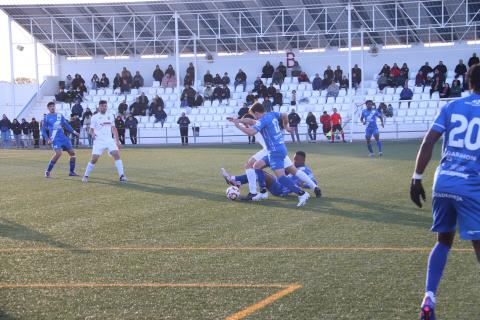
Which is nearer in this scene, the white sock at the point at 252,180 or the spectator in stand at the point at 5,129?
the white sock at the point at 252,180

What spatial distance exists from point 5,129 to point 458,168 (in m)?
36.7

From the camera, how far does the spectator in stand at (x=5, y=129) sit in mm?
38688

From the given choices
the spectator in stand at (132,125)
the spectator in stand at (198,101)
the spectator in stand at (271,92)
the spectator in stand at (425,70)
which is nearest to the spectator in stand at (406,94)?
the spectator in stand at (425,70)

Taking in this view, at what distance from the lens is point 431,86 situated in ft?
116

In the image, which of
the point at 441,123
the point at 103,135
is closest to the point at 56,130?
the point at 103,135

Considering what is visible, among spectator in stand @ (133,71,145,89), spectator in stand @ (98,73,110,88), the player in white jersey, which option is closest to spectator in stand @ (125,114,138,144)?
spectator in stand @ (133,71,145,89)

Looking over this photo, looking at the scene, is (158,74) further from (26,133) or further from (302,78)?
(302,78)

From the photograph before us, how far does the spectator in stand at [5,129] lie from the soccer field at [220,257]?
1017 inches

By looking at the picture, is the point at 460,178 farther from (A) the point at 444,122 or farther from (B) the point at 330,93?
(B) the point at 330,93

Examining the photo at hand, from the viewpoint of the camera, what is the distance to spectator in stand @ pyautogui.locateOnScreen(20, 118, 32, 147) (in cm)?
3831

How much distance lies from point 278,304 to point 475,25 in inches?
1379

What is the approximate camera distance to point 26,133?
3869cm

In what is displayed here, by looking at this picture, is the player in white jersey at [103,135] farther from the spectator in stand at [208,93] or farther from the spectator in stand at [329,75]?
the spectator in stand at [329,75]

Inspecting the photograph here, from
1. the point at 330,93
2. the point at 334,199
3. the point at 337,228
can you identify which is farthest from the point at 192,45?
the point at 337,228
